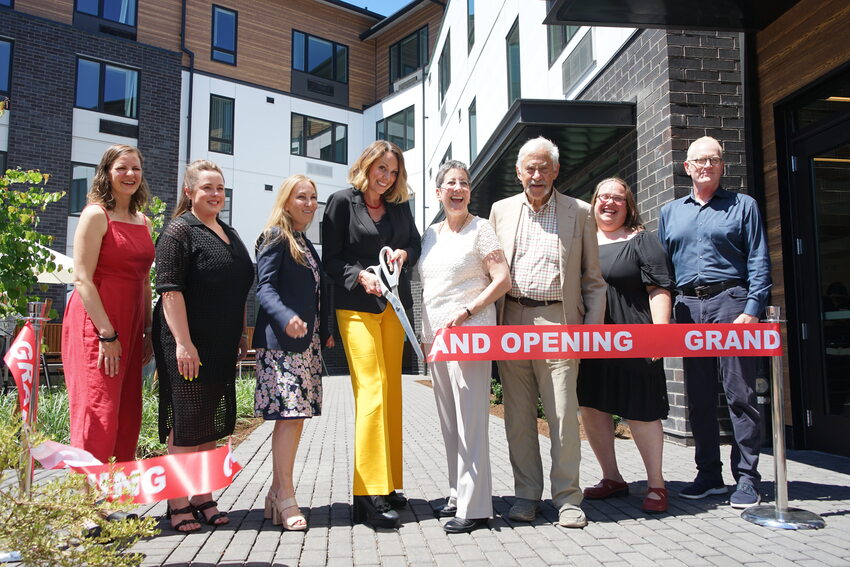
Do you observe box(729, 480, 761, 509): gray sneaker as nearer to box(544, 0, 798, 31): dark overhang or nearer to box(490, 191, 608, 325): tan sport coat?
box(490, 191, 608, 325): tan sport coat

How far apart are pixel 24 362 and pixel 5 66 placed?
17.5 m

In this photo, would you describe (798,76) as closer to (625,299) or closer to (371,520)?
(625,299)

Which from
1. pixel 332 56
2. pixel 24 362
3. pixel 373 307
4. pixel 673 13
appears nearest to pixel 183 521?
pixel 24 362

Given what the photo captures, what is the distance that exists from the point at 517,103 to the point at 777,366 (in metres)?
4.41

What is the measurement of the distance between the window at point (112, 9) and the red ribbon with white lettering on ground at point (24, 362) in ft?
62.3

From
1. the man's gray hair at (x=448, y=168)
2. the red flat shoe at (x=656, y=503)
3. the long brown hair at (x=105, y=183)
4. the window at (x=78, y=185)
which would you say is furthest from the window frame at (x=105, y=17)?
the red flat shoe at (x=656, y=503)

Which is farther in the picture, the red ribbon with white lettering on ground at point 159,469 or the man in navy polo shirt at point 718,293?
the man in navy polo shirt at point 718,293

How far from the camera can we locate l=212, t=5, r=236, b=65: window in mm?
20344

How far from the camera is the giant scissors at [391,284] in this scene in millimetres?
3635

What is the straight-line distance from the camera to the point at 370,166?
386 centimetres

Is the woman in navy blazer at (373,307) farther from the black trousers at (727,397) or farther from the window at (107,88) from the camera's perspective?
the window at (107,88)

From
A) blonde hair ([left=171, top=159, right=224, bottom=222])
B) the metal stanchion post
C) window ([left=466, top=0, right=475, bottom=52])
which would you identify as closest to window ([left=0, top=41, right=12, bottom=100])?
window ([left=466, top=0, right=475, bottom=52])

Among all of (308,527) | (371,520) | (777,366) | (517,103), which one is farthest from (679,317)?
(517,103)

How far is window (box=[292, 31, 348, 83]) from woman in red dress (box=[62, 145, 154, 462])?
19755 millimetres
